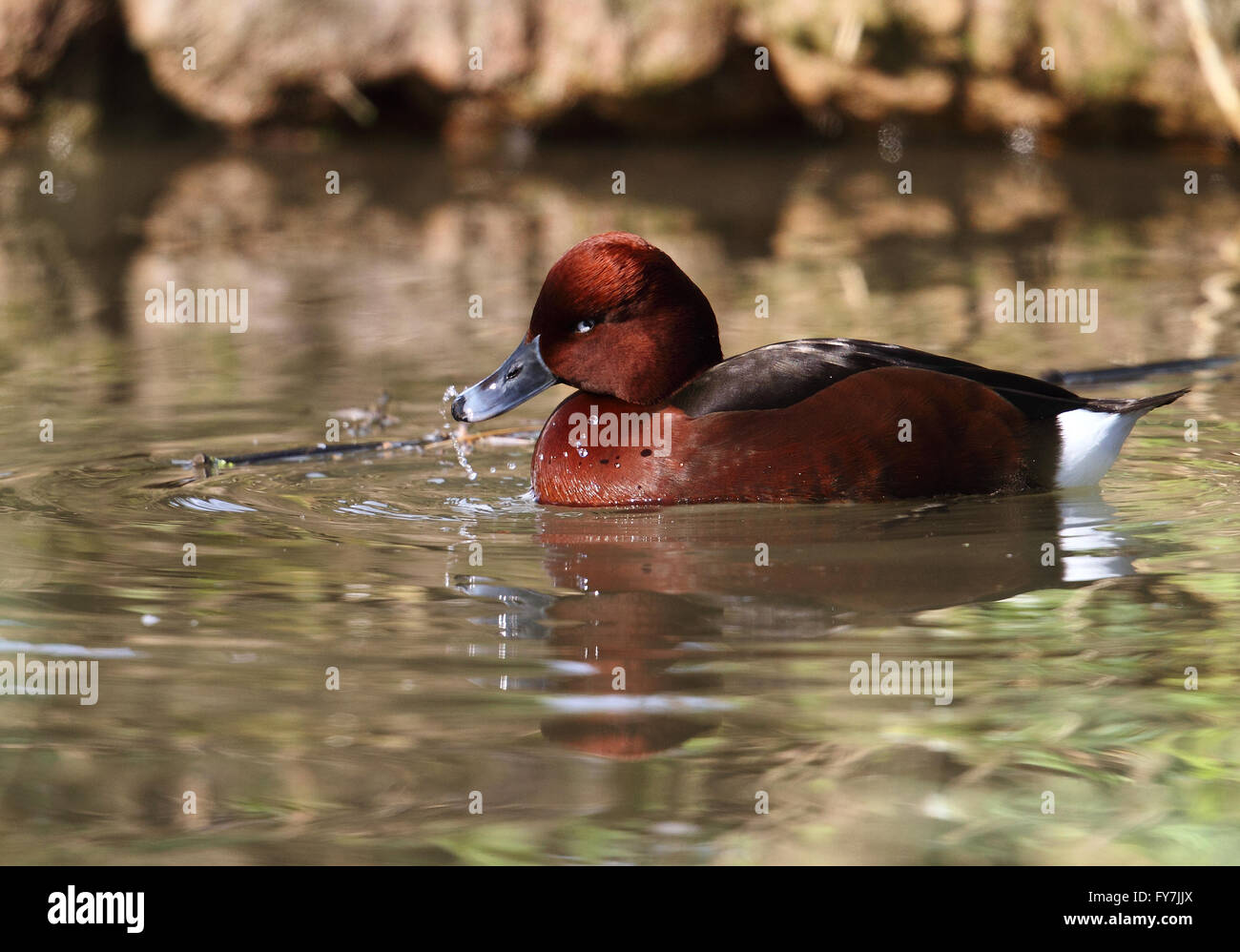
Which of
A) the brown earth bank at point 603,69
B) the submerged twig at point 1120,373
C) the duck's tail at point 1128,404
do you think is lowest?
the duck's tail at point 1128,404

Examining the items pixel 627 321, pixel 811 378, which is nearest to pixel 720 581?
pixel 811 378

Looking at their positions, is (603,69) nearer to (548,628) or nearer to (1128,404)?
(1128,404)

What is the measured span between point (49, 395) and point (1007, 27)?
9.84 metres

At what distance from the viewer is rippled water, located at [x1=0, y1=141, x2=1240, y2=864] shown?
308cm

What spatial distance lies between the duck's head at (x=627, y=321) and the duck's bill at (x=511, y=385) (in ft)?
0.33

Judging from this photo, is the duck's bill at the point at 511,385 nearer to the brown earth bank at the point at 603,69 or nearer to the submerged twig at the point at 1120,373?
the submerged twig at the point at 1120,373

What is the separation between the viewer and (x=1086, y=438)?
5.30 metres

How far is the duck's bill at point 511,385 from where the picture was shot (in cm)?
546

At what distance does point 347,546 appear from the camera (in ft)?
15.9

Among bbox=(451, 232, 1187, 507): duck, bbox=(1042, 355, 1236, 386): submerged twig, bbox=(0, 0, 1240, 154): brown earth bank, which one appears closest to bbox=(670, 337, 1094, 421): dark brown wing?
bbox=(451, 232, 1187, 507): duck

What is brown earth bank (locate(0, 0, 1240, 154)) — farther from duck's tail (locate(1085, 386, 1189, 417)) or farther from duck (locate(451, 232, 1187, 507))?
duck (locate(451, 232, 1187, 507))

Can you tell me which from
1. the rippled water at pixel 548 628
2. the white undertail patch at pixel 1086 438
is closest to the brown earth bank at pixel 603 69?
the rippled water at pixel 548 628

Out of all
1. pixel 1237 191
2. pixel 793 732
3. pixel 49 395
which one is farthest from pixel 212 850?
pixel 1237 191

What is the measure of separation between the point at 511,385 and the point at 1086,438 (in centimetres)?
171
